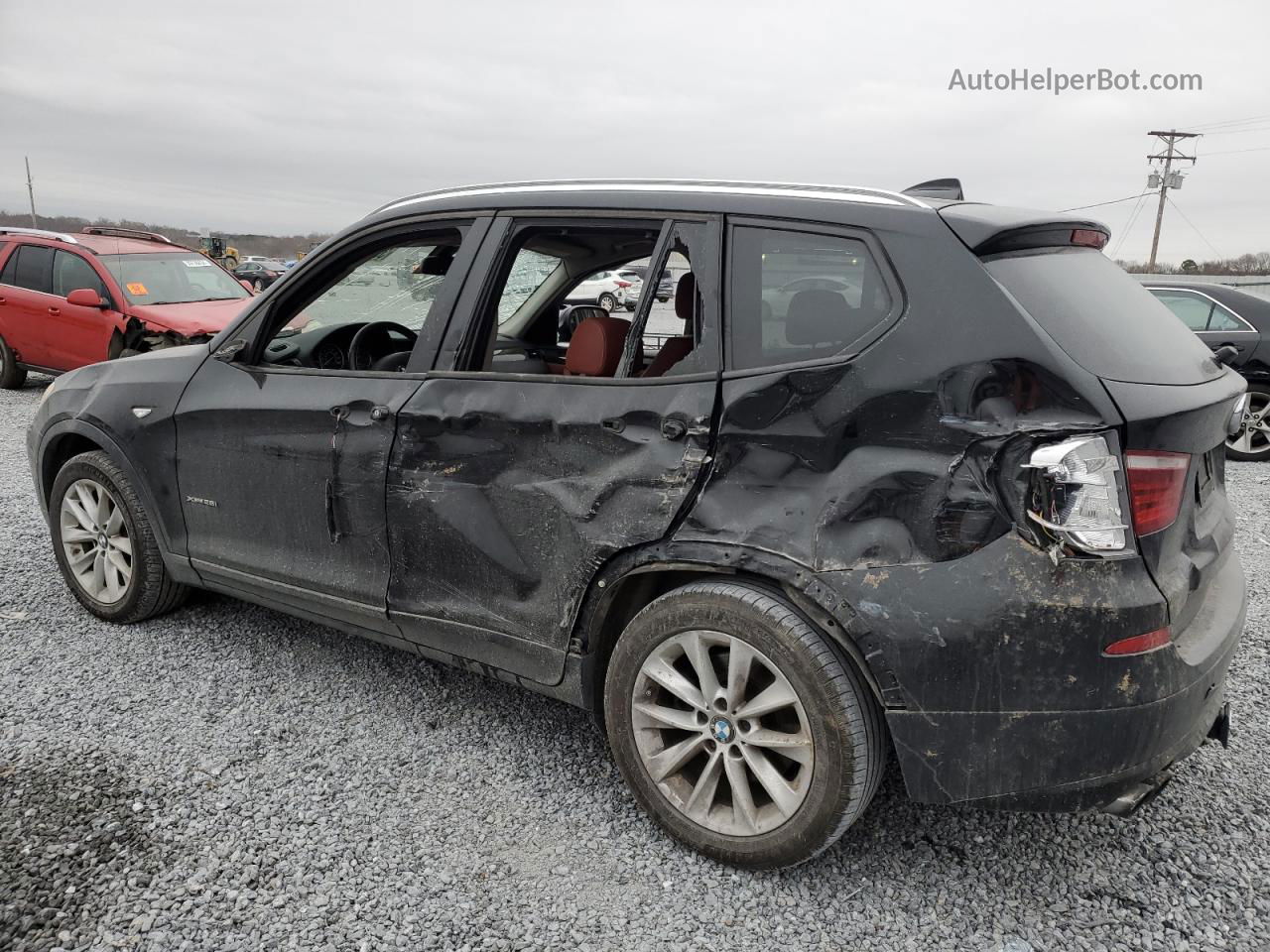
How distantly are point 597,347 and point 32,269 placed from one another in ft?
35.2

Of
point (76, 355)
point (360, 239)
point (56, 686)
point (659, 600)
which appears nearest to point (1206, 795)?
point (659, 600)

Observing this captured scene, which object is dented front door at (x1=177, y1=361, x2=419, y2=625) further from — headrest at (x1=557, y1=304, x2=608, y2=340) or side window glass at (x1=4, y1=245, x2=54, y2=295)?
side window glass at (x1=4, y1=245, x2=54, y2=295)

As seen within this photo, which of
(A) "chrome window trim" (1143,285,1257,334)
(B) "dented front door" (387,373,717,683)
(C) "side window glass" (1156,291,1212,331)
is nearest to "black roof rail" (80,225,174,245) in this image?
(B) "dented front door" (387,373,717,683)

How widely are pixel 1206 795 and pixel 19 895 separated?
3397mm

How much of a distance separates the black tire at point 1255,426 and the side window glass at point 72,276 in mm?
11438

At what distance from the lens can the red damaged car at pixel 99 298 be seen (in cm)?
961

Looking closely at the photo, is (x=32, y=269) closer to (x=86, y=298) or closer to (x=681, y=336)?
(x=86, y=298)

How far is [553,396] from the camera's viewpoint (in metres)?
2.68

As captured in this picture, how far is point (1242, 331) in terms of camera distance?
8422 mm

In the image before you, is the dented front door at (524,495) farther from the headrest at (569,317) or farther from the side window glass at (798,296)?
the headrest at (569,317)

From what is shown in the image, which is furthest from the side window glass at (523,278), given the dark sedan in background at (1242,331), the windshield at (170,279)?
the windshield at (170,279)

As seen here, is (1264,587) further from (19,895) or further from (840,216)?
(19,895)

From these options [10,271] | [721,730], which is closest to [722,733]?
[721,730]

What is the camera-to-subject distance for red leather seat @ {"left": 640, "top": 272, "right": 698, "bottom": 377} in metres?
2.60
